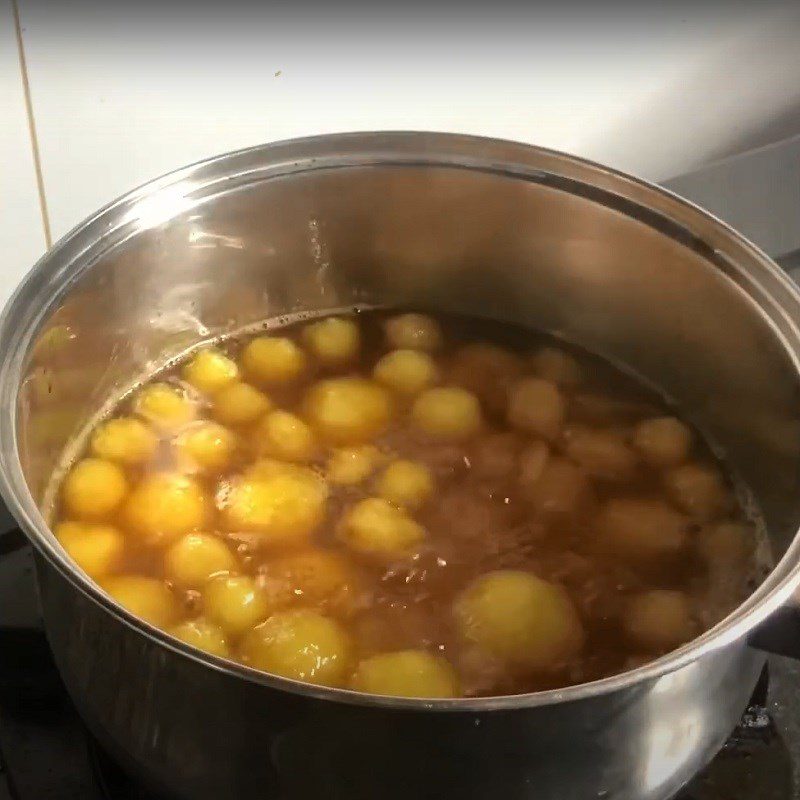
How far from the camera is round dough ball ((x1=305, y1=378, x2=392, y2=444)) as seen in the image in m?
0.96

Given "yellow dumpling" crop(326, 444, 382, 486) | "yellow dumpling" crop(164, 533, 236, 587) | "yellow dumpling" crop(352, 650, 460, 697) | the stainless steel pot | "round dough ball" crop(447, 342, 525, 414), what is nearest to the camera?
the stainless steel pot

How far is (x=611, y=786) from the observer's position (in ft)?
1.94

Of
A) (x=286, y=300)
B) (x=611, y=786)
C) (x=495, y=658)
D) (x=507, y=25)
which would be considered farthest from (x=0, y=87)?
(x=611, y=786)

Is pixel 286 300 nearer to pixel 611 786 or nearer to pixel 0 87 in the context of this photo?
pixel 0 87

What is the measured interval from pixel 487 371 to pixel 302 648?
40cm

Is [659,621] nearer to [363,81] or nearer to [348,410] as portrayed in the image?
[348,410]

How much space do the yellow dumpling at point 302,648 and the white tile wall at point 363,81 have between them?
0.43 metres

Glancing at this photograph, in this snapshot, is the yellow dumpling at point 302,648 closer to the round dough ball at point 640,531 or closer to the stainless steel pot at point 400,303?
the stainless steel pot at point 400,303

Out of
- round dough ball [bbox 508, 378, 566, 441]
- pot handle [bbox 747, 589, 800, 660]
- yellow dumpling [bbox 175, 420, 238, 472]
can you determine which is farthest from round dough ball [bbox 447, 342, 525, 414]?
pot handle [bbox 747, 589, 800, 660]

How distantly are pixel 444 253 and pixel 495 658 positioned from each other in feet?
1.45

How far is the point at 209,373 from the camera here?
3.28 feet

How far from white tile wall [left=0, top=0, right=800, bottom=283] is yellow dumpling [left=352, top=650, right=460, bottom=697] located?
0.51m

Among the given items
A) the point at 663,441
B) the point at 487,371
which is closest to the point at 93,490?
the point at 487,371

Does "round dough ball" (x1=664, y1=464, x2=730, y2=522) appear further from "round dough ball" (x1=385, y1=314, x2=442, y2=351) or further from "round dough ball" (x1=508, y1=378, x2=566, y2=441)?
"round dough ball" (x1=385, y1=314, x2=442, y2=351)
